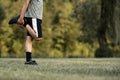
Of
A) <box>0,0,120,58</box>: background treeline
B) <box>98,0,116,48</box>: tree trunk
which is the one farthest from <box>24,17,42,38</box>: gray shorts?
<box>0,0,120,58</box>: background treeline

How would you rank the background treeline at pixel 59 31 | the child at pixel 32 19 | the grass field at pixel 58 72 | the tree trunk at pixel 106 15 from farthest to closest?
1. the background treeline at pixel 59 31
2. the tree trunk at pixel 106 15
3. the child at pixel 32 19
4. the grass field at pixel 58 72

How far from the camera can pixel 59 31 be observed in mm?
49625

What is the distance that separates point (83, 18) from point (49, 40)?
334 inches

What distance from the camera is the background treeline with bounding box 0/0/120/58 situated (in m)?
38.7

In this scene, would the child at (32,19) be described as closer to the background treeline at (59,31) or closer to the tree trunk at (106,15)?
the tree trunk at (106,15)

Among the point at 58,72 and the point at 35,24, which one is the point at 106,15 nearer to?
the point at 35,24

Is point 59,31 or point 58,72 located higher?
Result: point 58,72

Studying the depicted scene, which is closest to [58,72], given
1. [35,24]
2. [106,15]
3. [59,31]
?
[35,24]

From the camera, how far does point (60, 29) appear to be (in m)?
50.1

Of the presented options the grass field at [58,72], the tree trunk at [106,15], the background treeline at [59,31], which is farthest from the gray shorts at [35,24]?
the background treeline at [59,31]

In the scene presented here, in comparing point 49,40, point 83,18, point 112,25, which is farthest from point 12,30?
point 112,25

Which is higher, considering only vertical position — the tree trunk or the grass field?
the tree trunk

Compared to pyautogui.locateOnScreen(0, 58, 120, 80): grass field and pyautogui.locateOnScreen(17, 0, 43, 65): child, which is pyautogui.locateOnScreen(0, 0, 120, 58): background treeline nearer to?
pyautogui.locateOnScreen(17, 0, 43, 65): child

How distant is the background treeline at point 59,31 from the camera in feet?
127
